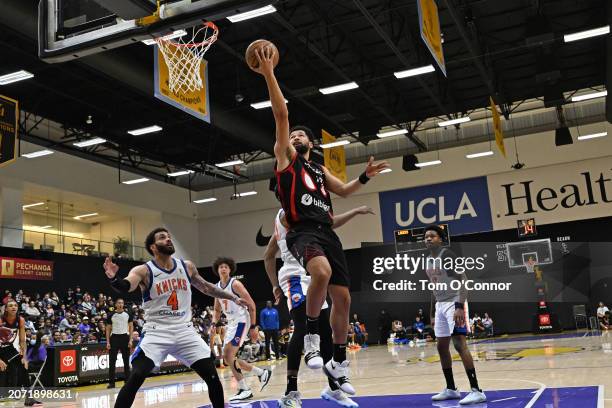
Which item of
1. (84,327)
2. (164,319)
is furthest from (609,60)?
(84,327)

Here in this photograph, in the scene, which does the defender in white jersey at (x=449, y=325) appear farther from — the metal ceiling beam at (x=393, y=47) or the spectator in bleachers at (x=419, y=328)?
the spectator in bleachers at (x=419, y=328)

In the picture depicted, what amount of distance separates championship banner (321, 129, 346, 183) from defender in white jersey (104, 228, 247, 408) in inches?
521

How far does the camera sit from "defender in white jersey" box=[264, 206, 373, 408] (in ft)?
15.8

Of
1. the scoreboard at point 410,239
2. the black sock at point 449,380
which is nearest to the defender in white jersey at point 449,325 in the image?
the black sock at point 449,380

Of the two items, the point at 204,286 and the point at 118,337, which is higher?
the point at 204,286

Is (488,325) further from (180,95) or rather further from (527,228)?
(180,95)

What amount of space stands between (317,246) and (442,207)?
2500 cm

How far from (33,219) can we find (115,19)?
76.7ft

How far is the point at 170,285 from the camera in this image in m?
5.45

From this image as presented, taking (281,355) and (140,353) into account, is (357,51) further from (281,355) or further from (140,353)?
(140,353)

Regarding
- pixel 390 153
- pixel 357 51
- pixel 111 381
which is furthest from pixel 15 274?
pixel 390 153

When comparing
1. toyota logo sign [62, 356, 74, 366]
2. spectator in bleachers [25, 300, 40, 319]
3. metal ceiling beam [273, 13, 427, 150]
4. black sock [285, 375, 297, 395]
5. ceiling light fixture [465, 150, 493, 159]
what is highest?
metal ceiling beam [273, 13, 427, 150]

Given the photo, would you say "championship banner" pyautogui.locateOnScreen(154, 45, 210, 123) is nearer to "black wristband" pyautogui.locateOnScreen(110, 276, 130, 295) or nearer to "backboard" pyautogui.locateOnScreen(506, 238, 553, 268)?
"black wristband" pyautogui.locateOnScreen(110, 276, 130, 295)

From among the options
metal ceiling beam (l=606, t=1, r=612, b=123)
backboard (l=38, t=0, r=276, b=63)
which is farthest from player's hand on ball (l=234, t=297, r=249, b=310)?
metal ceiling beam (l=606, t=1, r=612, b=123)
